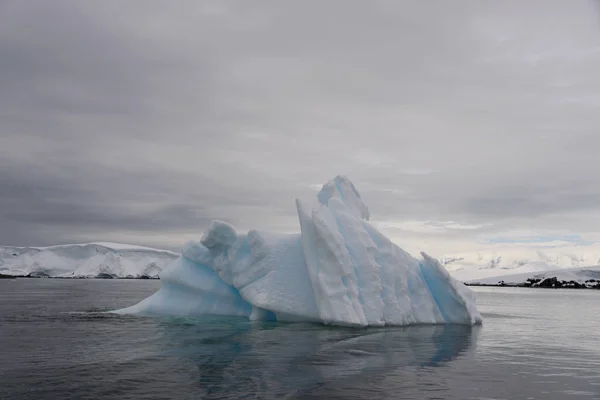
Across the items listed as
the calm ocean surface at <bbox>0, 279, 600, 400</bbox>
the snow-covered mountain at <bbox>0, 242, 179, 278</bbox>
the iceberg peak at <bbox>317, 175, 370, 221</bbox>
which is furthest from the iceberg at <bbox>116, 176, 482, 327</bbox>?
the snow-covered mountain at <bbox>0, 242, 179, 278</bbox>

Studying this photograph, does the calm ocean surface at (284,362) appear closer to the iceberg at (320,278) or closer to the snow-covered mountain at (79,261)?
the iceberg at (320,278)

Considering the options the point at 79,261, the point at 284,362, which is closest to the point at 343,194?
the point at 284,362

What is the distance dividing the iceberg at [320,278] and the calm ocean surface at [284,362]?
3.19ft

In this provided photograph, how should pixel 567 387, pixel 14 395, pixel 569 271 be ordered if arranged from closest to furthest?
pixel 14 395 → pixel 567 387 → pixel 569 271

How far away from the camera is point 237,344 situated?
50.1ft

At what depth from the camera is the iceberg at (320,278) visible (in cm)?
1948

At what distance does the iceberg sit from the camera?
63.9 ft

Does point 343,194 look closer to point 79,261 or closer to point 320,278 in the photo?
point 320,278

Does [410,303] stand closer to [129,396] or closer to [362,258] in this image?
[362,258]

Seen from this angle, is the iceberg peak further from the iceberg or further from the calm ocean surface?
the calm ocean surface

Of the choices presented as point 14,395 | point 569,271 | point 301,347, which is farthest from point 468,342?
point 569,271

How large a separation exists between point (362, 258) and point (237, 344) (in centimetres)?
695

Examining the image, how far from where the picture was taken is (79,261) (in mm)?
163125

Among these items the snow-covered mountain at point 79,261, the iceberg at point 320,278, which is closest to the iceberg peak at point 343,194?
the iceberg at point 320,278
